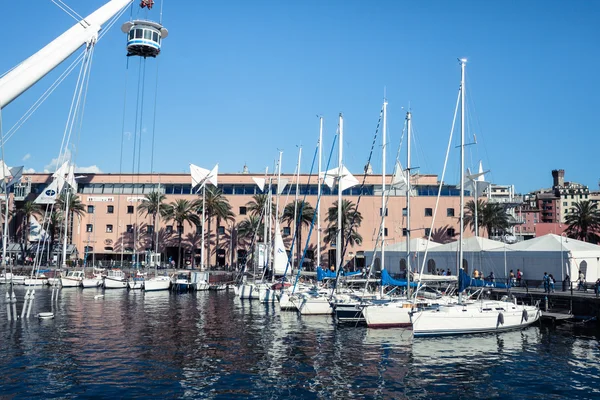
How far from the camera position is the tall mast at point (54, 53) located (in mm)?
13414

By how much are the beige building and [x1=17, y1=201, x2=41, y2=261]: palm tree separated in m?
2.74

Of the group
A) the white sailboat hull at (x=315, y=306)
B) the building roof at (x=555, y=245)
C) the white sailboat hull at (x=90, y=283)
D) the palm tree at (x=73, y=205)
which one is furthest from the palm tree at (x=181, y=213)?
the building roof at (x=555, y=245)

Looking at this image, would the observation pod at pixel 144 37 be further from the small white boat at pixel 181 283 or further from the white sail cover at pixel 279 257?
the small white boat at pixel 181 283

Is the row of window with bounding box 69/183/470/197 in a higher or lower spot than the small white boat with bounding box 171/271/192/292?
higher

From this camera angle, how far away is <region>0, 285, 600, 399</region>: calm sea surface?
2092 cm

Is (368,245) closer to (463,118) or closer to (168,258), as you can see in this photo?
(168,258)

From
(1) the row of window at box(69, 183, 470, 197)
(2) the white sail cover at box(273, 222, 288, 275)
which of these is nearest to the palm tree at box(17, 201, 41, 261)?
(1) the row of window at box(69, 183, 470, 197)

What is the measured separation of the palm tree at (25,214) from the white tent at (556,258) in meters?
75.0

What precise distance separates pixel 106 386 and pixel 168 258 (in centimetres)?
7256

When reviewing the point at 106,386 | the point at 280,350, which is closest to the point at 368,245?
the point at 280,350

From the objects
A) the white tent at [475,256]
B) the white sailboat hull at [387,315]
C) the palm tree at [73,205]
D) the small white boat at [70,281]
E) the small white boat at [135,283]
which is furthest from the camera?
the palm tree at [73,205]

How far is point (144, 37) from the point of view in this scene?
30.8 metres

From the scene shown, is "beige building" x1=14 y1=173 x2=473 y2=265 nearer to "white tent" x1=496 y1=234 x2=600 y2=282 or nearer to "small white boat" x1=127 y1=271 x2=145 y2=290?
"small white boat" x1=127 y1=271 x2=145 y2=290

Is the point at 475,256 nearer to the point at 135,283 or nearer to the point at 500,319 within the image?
the point at 500,319
